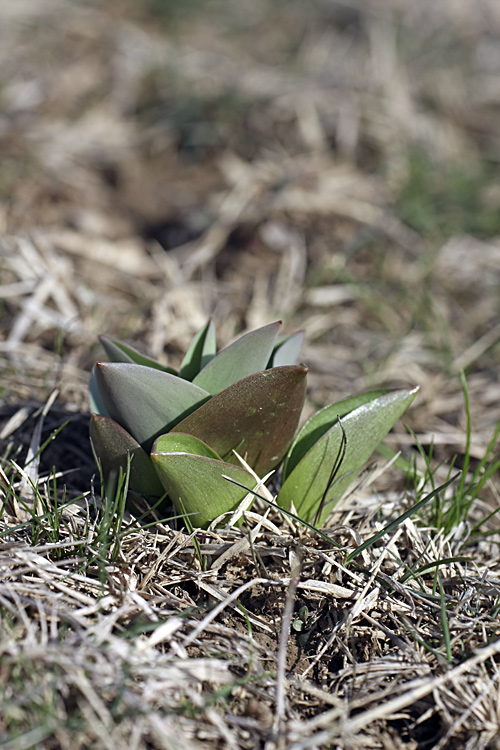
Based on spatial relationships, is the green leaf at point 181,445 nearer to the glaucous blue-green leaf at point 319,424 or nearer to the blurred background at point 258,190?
the glaucous blue-green leaf at point 319,424

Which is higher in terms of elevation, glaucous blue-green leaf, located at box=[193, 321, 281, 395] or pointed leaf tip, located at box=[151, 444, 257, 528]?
Answer: glaucous blue-green leaf, located at box=[193, 321, 281, 395]

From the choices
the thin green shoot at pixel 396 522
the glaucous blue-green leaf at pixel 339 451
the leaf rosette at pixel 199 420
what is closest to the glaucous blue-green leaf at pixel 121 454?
the leaf rosette at pixel 199 420

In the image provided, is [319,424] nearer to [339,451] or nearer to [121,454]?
[339,451]

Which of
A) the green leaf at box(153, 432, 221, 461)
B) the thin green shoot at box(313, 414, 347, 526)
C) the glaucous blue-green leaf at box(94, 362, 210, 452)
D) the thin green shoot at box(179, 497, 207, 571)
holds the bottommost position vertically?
the thin green shoot at box(179, 497, 207, 571)

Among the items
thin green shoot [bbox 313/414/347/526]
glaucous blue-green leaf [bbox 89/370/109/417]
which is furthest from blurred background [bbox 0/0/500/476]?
thin green shoot [bbox 313/414/347/526]

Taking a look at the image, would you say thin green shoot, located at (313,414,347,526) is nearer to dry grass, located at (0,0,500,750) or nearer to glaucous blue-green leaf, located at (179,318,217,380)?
dry grass, located at (0,0,500,750)
